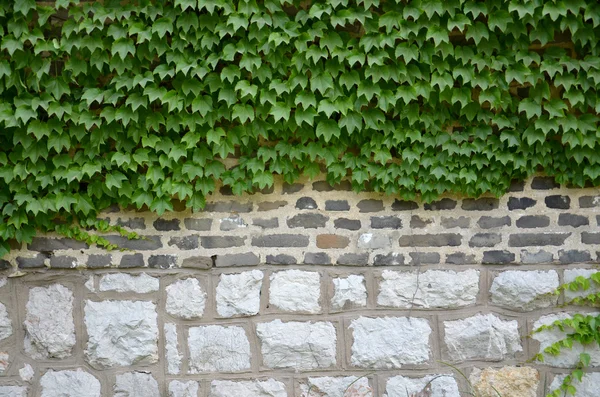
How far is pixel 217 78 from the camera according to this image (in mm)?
2943

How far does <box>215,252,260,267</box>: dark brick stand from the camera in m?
3.12

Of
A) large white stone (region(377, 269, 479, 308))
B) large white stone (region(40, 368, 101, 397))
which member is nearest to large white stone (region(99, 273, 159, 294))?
large white stone (region(40, 368, 101, 397))

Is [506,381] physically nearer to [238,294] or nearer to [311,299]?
[311,299]

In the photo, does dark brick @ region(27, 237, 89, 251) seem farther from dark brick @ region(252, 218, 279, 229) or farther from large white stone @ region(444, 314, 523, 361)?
large white stone @ region(444, 314, 523, 361)

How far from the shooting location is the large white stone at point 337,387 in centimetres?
309

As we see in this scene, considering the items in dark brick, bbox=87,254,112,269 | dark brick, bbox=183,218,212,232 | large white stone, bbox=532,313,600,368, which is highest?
dark brick, bbox=183,218,212,232

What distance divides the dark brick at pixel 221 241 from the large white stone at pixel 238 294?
166 mm

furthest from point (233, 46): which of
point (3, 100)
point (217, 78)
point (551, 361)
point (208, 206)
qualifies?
point (551, 361)

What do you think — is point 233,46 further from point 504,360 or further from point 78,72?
point 504,360

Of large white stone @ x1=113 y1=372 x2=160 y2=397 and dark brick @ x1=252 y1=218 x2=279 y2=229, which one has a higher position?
dark brick @ x1=252 y1=218 x2=279 y2=229

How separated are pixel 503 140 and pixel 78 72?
2.28 metres

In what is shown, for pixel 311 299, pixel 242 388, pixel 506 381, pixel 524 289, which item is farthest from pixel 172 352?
pixel 524 289

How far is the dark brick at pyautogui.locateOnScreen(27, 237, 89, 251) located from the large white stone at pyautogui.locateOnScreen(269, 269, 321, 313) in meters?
1.15

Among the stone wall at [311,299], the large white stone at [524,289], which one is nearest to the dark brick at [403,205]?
the stone wall at [311,299]
